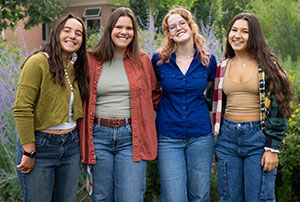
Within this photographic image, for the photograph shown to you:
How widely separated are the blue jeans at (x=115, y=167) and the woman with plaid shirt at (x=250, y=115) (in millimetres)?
807

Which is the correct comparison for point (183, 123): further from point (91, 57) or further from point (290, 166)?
point (290, 166)

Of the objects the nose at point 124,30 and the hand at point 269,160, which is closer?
the hand at point 269,160

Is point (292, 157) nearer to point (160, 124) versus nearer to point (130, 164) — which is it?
point (160, 124)

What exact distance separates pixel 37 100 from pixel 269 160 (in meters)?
1.93

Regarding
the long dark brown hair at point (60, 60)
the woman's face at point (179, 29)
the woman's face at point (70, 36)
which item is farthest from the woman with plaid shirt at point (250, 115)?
the woman's face at point (70, 36)

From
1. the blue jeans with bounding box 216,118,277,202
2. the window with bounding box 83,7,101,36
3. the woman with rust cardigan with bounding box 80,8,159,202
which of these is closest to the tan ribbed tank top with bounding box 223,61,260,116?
the blue jeans with bounding box 216,118,277,202

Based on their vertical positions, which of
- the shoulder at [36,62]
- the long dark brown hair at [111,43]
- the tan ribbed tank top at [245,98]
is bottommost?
the tan ribbed tank top at [245,98]

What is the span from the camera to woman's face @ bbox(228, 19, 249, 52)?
9.68ft

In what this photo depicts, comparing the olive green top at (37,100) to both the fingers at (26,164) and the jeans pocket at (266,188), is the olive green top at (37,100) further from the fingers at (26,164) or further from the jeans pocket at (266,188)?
the jeans pocket at (266,188)

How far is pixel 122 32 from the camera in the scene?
3.01 metres

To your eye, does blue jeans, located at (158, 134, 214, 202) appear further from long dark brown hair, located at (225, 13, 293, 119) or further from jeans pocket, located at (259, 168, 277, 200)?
long dark brown hair, located at (225, 13, 293, 119)

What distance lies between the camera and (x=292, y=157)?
379 centimetres

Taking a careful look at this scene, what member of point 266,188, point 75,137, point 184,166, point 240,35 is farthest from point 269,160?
point 75,137

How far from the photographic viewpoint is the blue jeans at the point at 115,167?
9.59ft
